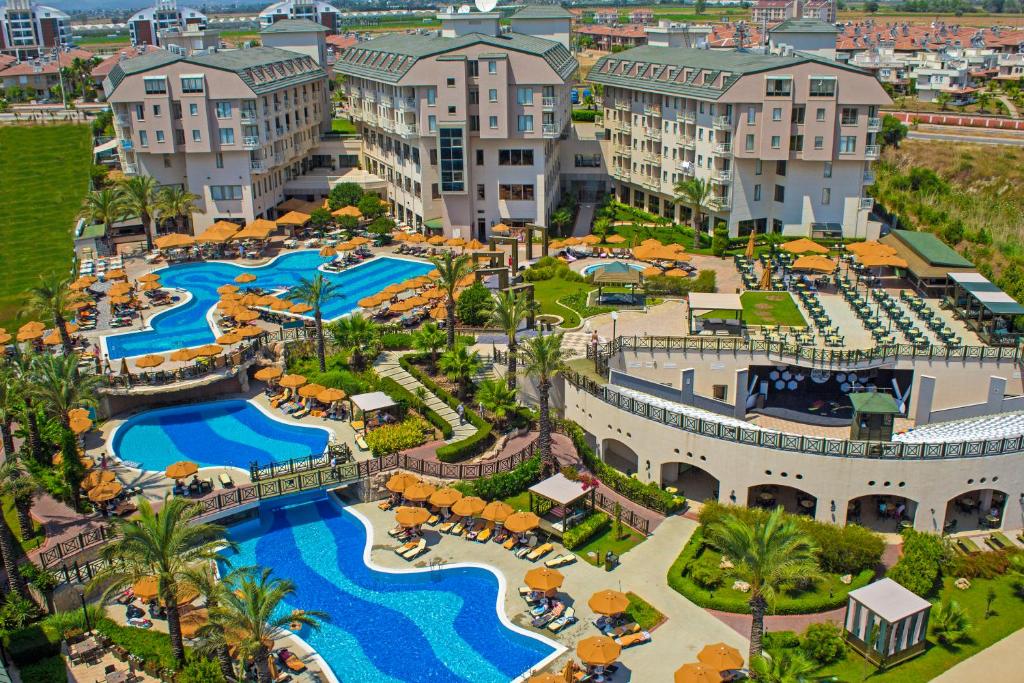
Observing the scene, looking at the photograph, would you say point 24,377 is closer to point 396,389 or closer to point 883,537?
point 396,389

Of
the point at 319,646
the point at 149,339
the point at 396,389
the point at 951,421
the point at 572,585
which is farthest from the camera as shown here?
the point at 149,339

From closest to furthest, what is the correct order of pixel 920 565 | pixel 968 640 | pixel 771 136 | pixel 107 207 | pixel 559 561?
pixel 968 640 < pixel 920 565 < pixel 559 561 < pixel 771 136 < pixel 107 207

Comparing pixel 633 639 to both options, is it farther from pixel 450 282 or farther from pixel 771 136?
pixel 771 136

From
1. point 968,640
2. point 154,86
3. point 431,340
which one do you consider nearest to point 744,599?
point 968,640

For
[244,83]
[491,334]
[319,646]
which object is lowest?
[319,646]

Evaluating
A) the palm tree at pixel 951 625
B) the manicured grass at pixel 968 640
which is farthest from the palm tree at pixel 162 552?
the palm tree at pixel 951 625

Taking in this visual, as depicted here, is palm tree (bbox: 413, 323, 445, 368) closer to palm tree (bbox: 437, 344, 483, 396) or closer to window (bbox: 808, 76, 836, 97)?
palm tree (bbox: 437, 344, 483, 396)

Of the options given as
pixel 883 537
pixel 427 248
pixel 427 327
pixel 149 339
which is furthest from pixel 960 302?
pixel 149 339

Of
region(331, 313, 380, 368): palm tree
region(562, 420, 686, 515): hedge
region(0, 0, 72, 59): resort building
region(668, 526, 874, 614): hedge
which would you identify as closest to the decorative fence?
region(562, 420, 686, 515): hedge
